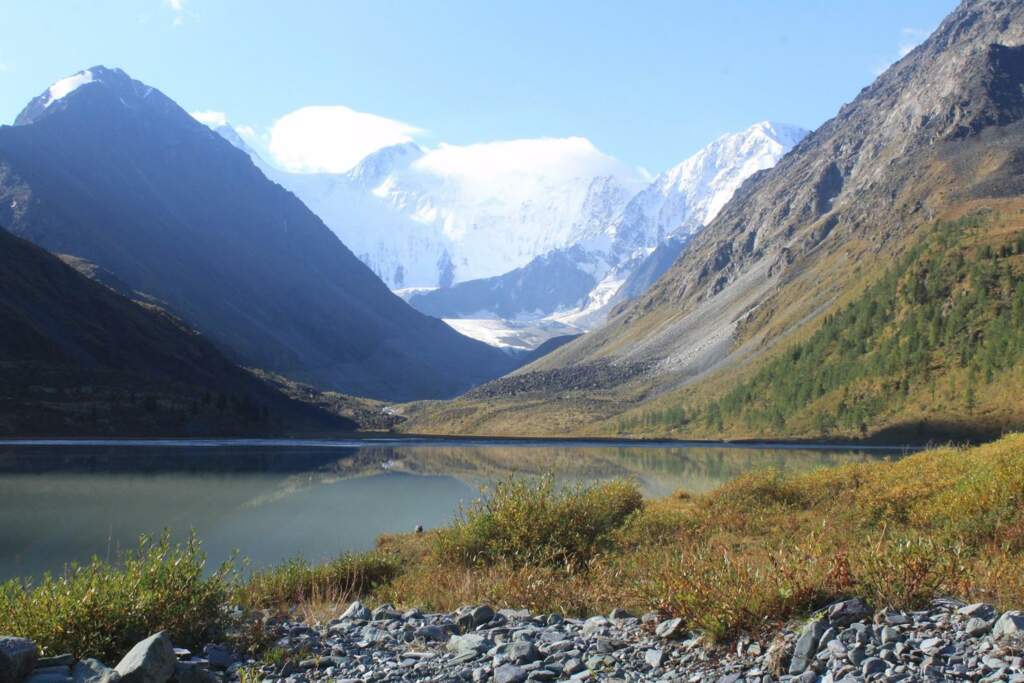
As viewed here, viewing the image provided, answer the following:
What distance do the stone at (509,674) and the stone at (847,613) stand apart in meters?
3.45

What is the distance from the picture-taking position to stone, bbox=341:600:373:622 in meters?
12.6

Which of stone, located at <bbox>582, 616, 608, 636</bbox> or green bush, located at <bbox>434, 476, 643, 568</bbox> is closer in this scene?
stone, located at <bbox>582, 616, 608, 636</bbox>

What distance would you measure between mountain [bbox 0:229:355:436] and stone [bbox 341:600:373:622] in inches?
3477

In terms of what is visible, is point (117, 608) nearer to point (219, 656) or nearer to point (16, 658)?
point (219, 656)

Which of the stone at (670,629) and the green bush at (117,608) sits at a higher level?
the green bush at (117,608)

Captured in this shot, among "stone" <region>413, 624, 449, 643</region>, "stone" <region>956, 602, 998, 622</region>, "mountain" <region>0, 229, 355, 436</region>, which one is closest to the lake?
"stone" <region>413, 624, 449, 643</region>

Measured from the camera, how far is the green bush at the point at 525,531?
1709cm

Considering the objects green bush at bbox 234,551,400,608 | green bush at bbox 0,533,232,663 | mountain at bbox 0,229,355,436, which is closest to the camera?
green bush at bbox 0,533,232,663

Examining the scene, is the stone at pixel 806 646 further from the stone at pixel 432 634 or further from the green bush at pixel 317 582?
the green bush at pixel 317 582

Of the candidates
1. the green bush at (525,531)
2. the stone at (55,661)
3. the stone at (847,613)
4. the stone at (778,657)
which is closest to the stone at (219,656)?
the stone at (55,661)

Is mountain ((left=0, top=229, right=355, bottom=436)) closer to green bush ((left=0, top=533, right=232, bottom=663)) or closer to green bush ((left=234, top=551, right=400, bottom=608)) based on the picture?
green bush ((left=234, top=551, right=400, bottom=608))

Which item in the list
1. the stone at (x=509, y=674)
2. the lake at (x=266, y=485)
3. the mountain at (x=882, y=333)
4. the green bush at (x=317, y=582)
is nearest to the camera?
the stone at (x=509, y=674)

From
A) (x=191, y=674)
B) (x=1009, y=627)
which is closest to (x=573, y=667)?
(x=191, y=674)

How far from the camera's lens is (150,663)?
8.45 metres
